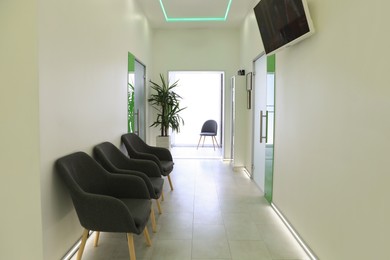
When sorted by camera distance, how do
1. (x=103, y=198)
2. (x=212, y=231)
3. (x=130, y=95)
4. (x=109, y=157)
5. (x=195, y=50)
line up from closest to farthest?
(x=103, y=198) → (x=212, y=231) → (x=109, y=157) → (x=130, y=95) → (x=195, y=50)

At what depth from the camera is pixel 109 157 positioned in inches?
133

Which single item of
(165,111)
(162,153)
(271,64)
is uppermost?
(271,64)

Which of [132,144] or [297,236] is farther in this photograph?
[132,144]

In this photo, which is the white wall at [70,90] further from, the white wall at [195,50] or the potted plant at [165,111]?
the white wall at [195,50]

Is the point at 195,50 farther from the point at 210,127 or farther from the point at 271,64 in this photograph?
the point at 271,64

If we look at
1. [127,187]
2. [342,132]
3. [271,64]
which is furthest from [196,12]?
[342,132]

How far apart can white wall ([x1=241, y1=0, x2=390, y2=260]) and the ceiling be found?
2.77m

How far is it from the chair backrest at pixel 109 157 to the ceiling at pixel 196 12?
3147mm

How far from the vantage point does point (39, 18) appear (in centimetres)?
203

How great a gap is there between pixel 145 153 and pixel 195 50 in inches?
144

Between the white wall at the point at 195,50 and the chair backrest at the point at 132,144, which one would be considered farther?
the white wall at the point at 195,50

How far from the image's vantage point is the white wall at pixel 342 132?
165cm

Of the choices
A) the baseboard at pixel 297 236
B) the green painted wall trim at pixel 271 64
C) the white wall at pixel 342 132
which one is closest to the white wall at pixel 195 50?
the green painted wall trim at pixel 271 64

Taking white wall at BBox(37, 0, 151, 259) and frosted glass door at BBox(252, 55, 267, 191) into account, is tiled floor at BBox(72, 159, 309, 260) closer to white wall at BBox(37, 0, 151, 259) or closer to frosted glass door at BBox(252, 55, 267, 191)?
frosted glass door at BBox(252, 55, 267, 191)
